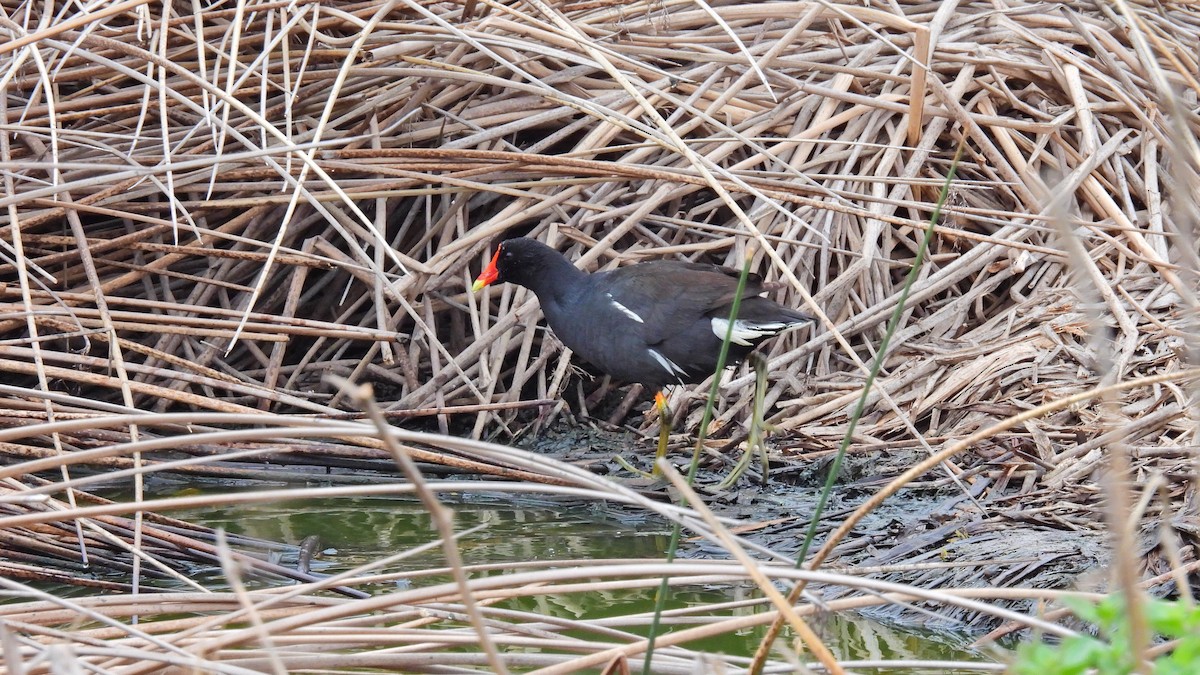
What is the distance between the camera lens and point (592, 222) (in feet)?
13.0

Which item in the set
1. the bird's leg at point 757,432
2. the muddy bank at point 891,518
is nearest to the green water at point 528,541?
the muddy bank at point 891,518

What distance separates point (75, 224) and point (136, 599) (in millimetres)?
1952

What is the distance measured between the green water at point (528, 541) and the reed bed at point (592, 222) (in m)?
0.12

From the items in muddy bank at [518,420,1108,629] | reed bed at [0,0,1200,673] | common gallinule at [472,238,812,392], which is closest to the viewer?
muddy bank at [518,420,1108,629]

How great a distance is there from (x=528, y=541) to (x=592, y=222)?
1306 millimetres

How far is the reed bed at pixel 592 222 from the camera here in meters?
3.07

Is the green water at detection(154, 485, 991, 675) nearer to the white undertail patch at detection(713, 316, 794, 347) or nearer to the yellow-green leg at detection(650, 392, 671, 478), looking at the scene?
the yellow-green leg at detection(650, 392, 671, 478)

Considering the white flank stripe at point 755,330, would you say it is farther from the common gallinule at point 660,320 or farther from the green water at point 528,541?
the green water at point 528,541

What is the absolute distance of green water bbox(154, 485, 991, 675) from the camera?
234cm

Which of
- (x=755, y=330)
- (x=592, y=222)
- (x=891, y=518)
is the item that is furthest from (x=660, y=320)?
(x=891, y=518)

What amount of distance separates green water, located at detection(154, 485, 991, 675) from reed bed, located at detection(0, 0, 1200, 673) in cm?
12

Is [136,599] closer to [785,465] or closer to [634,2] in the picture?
[785,465]

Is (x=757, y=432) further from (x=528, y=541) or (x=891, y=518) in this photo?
(x=528, y=541)

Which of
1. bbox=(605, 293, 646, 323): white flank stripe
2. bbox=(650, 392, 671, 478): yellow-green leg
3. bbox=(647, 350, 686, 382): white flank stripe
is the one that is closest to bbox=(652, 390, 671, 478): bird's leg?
bbox=(650, 392, 671, 478): yellow-green leg
